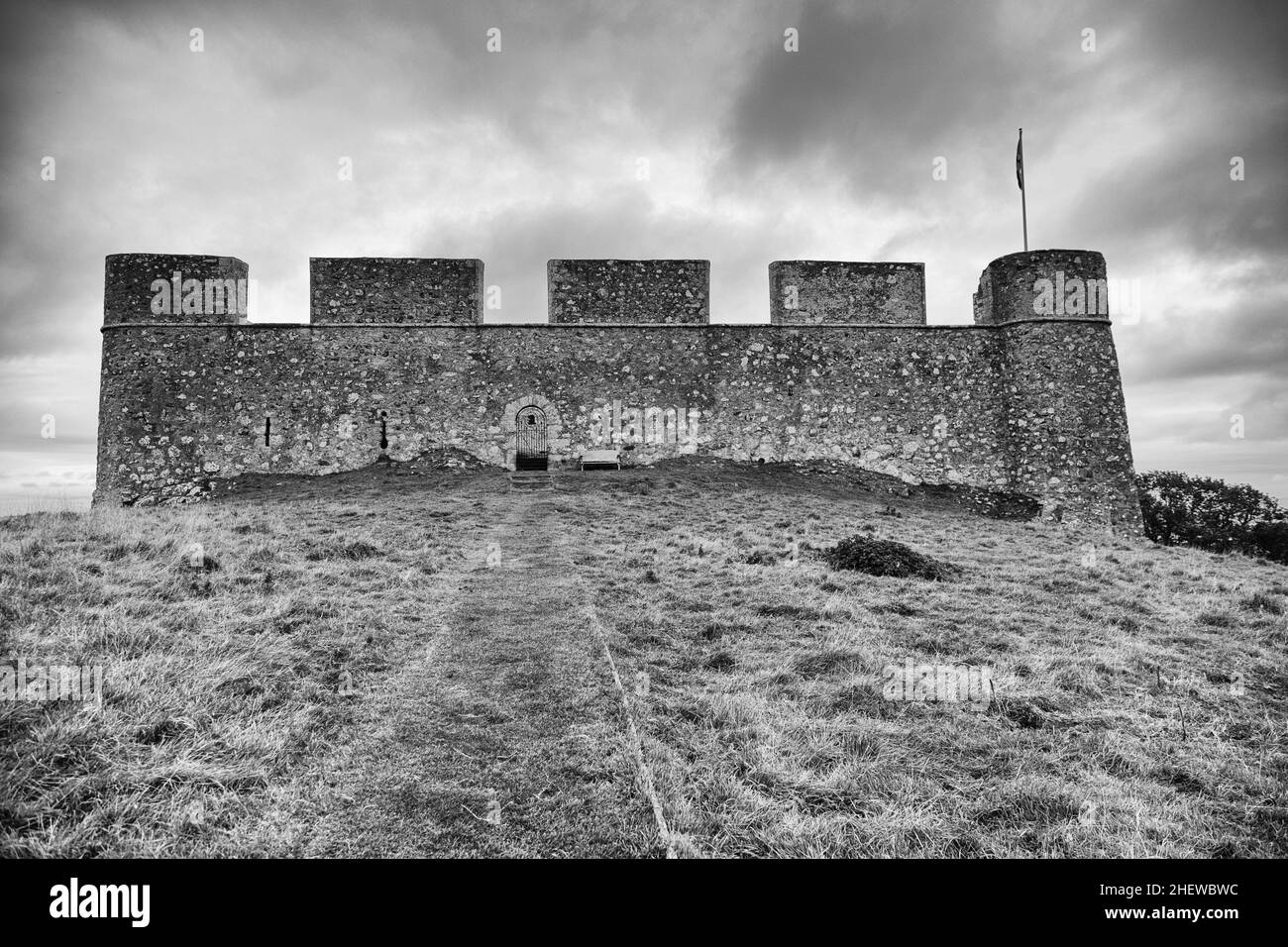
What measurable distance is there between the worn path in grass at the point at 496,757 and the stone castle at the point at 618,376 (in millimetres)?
17250

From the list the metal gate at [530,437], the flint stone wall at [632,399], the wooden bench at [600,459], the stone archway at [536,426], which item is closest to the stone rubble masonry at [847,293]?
the flint stone wall at [632,399]

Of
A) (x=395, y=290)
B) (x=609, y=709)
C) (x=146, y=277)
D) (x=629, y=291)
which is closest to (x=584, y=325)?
(x=629, y=291)

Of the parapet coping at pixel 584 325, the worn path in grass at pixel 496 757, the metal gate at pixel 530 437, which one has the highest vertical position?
the parapet coping at pixel 584 325

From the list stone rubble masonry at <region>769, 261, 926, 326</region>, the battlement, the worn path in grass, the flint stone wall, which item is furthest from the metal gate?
the battlement

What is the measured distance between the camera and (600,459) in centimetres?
2403

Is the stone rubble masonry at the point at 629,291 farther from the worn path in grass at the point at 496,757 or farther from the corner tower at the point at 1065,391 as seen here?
the worn path in grass at the point at 496,757

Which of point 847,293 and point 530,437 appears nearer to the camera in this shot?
point 530,437

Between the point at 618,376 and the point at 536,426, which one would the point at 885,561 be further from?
the point at 536,426

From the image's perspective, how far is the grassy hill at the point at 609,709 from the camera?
3.60 m

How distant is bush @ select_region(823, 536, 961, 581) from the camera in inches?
449

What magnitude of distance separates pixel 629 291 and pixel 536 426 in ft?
19.6

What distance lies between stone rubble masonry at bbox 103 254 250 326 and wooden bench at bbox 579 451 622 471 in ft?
46.3

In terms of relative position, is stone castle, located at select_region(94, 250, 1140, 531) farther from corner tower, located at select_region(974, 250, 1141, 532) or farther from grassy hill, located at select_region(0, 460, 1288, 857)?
grassy hill, located at select_region(0, 460, 1288, 857)
